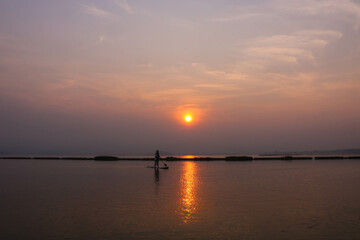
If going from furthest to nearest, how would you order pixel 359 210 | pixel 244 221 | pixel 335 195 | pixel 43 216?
pixel 335 195
pixel 359 210
pixel 43 216
pixel 244 221

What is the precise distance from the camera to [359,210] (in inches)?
659

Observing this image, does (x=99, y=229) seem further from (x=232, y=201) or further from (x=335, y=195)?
(x=335, y=195)

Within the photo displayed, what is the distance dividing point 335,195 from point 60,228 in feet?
56.3

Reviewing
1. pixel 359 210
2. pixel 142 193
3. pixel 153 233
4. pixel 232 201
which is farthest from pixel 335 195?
pixel 153 233

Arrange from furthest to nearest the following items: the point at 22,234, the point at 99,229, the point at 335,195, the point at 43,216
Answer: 1. the point at 335,195
2. the point at 43,216
3. the point at 99,229
4. the point at 22,234

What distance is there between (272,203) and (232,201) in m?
2.21

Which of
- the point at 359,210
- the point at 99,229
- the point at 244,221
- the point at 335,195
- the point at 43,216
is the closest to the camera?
the point at 99,229

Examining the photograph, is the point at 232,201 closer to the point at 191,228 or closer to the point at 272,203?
the point at 272,203

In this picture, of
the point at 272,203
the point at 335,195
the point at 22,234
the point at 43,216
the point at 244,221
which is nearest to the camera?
the point at 22,234

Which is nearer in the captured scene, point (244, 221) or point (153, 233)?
point (153, 233)

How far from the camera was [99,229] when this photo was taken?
510 inches

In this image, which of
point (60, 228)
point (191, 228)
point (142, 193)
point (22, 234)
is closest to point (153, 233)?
point (191, 228)

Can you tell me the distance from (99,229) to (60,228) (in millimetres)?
1517

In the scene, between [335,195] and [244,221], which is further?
[335,195]
